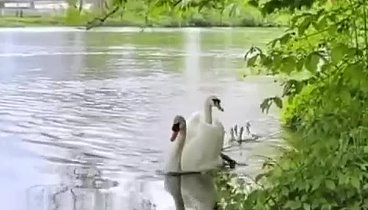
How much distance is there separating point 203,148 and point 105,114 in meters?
3.77

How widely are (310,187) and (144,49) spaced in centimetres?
2048

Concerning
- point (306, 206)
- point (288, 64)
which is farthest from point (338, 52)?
point (306, 206)

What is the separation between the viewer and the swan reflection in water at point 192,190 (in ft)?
22.6

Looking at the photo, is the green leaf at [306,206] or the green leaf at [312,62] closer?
the green leaf at [306,206]

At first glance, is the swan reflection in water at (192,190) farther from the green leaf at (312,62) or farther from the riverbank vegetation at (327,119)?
the green leaf at (312,62)

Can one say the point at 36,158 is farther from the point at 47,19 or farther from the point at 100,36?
the point at 47,19

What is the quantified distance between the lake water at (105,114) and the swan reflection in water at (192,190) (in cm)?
13

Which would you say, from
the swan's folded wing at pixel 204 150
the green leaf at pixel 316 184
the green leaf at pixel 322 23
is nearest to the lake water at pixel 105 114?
the swan's folded wing at pixel 204 150

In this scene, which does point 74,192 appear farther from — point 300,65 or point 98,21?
point 300,65

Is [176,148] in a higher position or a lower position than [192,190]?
higher

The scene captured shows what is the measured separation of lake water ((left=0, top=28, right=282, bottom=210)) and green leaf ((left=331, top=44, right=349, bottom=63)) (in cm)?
354

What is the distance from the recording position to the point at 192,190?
7480 mm

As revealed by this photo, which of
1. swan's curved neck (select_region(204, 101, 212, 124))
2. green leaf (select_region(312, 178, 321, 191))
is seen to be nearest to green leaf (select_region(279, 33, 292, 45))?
green leaf (select_region(312, 178, 321, 191))

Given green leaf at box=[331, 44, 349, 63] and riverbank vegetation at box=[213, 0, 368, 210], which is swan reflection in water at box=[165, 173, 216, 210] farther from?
green leaf at box=[331, 44, 349, 63]
